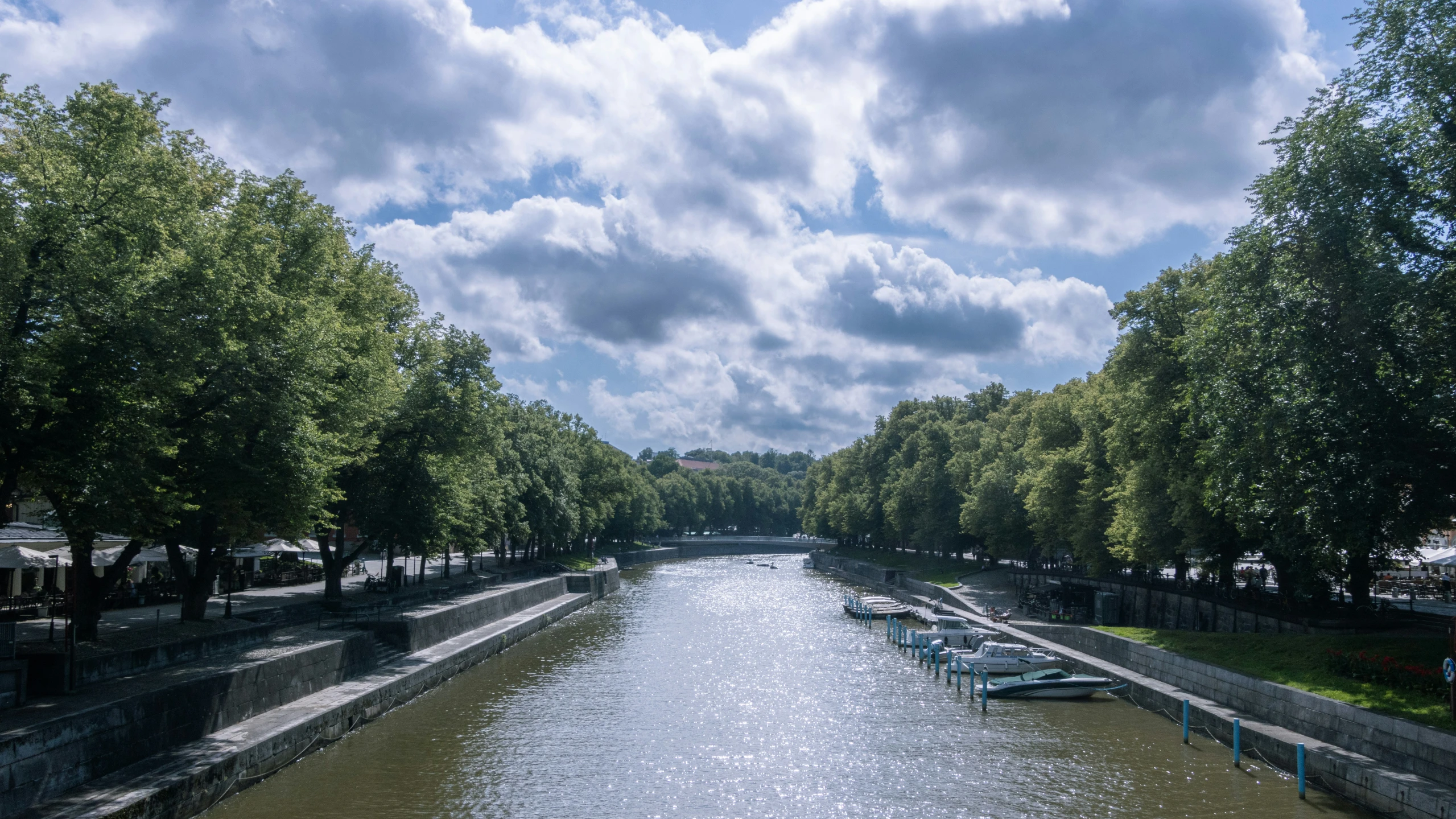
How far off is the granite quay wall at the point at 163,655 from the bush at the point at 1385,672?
29.9 meters

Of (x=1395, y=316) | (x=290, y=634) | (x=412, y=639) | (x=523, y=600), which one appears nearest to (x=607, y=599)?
(x=523, y=600)

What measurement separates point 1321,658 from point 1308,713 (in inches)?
133

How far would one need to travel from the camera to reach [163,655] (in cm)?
2203

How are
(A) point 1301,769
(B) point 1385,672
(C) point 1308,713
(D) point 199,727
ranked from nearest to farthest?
(D) point 199,727 < (A) point 1301,769 < (B) point 1385,672 < (C) point 1308,713

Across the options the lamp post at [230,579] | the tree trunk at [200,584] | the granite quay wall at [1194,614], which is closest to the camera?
the tree trunk at [200,584]

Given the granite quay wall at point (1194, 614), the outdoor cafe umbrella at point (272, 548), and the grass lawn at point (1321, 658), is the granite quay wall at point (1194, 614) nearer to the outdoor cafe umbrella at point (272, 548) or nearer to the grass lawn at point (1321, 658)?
the grass lawn at point (1321, 658)

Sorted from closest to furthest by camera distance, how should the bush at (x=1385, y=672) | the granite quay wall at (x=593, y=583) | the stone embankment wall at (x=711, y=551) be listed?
1. the bush at (x=1385, y=672)
2. the granite quay wall at (x=593, y=583)
3. the stone embankment wall at (x=711, y=551)

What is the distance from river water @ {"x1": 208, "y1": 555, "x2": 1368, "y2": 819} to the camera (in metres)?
19.3

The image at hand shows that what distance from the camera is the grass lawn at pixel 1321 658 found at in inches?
776

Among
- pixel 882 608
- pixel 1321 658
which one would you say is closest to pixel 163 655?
pixel 1321 658

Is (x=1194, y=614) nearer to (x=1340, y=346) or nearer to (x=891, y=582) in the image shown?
(x=1340, y=346)

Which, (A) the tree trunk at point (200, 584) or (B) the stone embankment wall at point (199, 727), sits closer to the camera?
(B) the stone embankment wall at point (199, 727)

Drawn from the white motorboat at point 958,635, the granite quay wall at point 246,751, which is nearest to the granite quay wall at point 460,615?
Result: the granite quay wall at point 246,751

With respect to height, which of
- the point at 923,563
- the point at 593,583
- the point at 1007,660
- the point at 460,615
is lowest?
the point at 593,583
